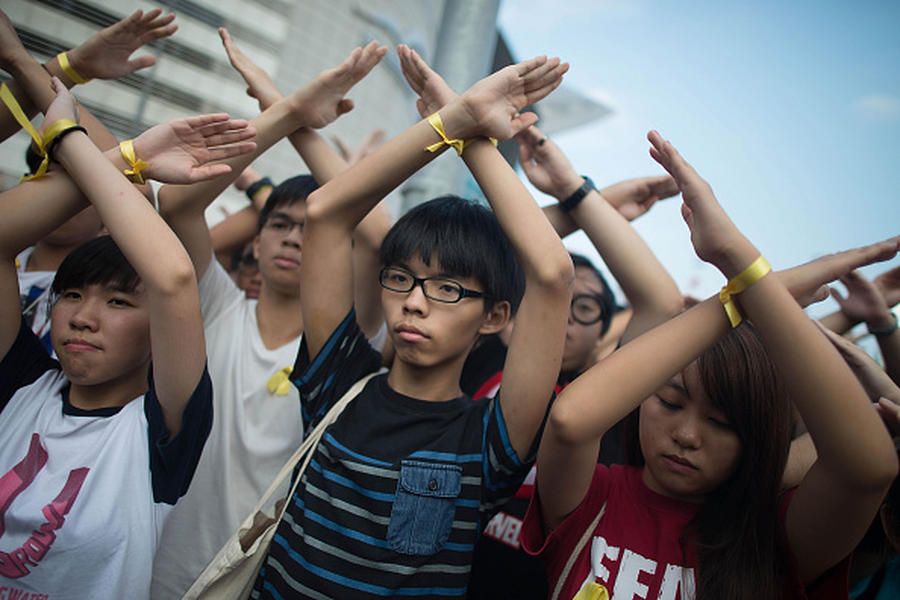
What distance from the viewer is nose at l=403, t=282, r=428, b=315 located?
1581mm

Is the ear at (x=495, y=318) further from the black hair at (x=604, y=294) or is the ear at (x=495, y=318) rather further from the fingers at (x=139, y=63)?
the fingers at (x=139, y=63)

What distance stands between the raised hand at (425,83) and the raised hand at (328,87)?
0.17 metres

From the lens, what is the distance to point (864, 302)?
2010 mm

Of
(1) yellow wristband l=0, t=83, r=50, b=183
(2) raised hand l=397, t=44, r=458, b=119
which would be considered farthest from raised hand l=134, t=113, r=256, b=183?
(2) raised hand l=397, t=44, r=458, b=119

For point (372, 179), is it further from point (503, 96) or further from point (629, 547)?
point (629, 547)

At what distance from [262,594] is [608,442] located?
1.23 meters

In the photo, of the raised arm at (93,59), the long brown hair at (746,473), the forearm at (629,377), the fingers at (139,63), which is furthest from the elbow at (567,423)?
the fingers at (139,63)

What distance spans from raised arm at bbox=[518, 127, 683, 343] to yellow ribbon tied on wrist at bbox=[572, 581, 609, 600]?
849mm

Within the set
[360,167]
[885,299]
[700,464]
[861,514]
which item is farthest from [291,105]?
[885,299]

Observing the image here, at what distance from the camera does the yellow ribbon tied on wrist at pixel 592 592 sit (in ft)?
4.48

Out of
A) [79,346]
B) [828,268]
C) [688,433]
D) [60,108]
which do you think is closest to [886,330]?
[828,268]

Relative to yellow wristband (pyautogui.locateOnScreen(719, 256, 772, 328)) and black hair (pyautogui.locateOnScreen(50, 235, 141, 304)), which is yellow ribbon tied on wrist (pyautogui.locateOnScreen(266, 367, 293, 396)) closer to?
black hair (pyautogui.locateOnScreen(50, 235, 141, 304))

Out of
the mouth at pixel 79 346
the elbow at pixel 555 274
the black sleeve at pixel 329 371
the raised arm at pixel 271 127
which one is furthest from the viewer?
the raised arm at pixel 271 127

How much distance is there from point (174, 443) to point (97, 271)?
1.87ft
